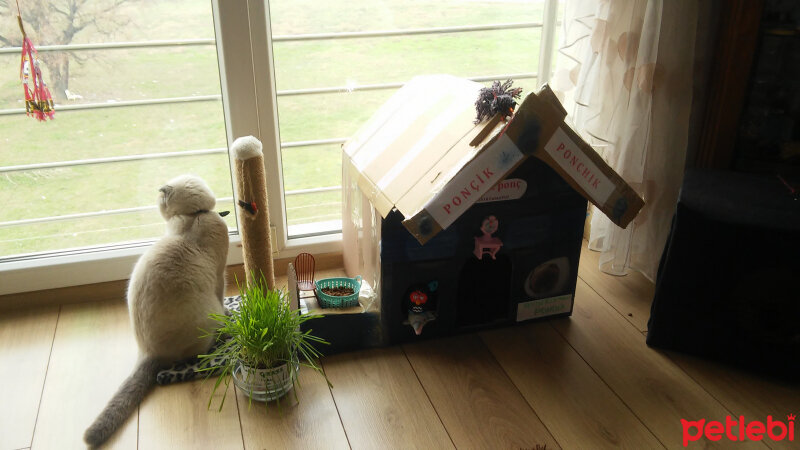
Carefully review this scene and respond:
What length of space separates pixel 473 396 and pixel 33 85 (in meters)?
1.27

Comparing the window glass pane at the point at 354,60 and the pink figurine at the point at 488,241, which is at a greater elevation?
the window glass pane at the point at 354,60

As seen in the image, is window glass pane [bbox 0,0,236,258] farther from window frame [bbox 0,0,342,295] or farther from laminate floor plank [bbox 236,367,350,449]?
laminate floor plank [bbox 236,367,350,449]

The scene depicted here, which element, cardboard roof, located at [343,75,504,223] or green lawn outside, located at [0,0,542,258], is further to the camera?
green lawn outside, located at [0,0,542,258]

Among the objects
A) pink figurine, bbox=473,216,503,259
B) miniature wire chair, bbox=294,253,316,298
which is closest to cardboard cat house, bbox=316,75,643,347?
pink figurine, bbox=473,216,503,259

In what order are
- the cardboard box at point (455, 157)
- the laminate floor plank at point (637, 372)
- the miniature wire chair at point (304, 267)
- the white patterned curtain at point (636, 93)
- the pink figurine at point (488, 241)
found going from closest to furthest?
the cardboard box at point (455, 157), the laminate floor plank at point (637, 372), the pink figurine at point (488, 241), the white patterned curtain at point (636, 93), the miniature wire chair at point (304, 267)

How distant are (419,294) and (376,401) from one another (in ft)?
0.88

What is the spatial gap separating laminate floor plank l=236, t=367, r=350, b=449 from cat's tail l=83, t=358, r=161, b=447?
8.1 inches

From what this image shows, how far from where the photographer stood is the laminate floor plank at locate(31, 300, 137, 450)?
1.43 meters

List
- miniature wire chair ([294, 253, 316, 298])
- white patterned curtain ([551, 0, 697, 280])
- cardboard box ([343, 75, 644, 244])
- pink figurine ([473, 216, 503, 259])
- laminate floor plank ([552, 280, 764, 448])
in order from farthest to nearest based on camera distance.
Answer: miniature wire chair ([294, 253, 316, 298]) → white patterned curtain ([551, 0, 697, 280]) → pink figurine ([473, 216, 503, 259]) → laminate floor plank ([552, 280, 764, 448]) → cardboard box ([343, 75, 644, 244])

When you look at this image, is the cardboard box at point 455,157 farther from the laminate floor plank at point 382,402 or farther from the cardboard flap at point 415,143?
the laminate floor plank at point 382,402

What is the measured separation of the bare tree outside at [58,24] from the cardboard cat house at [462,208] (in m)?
0.68

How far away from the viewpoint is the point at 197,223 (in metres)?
1.61

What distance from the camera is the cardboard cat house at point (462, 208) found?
1388 mm

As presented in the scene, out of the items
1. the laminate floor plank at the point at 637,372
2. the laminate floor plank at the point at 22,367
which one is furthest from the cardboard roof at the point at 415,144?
the laminate floor plank at the point at 22,367
